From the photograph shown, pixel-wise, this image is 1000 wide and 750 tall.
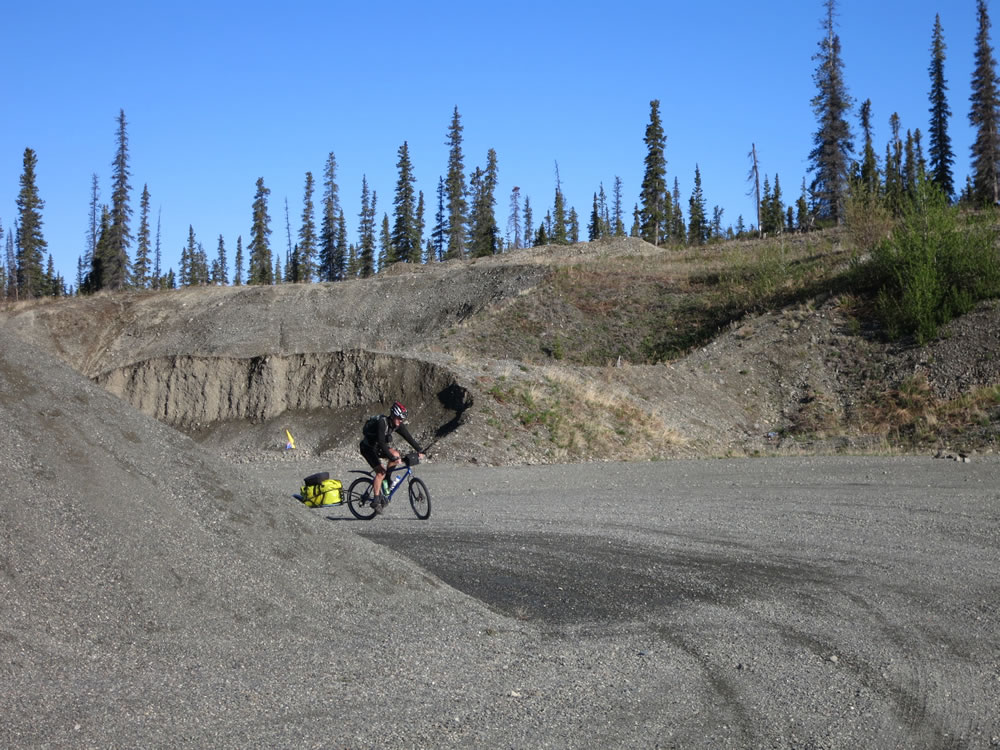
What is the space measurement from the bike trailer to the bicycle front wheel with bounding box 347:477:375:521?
189 millimetres

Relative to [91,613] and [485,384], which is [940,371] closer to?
[485,384]

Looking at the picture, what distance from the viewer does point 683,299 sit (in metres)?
41.1

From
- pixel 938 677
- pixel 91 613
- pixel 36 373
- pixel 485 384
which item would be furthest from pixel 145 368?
pixel 938 677

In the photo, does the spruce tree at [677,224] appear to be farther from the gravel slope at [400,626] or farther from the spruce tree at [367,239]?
the gravel slope at [400,626]

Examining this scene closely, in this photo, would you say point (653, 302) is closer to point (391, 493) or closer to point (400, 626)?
point (391, 493)

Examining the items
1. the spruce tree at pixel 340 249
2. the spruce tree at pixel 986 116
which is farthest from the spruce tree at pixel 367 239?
the spruce tree at pixel 986 116

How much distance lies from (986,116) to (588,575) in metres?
63.5

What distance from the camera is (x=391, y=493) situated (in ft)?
46.5

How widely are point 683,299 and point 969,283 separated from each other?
12.9 metres

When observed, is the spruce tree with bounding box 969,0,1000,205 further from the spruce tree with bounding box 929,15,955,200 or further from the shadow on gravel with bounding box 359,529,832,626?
the shadow on gravel with bounding box 359,529,832,626

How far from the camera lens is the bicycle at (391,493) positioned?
539 inches

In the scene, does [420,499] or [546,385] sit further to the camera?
[546,385]

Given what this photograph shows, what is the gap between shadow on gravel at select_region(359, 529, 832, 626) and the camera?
8.27m

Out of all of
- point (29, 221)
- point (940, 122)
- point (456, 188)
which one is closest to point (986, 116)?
point (940, 122)
